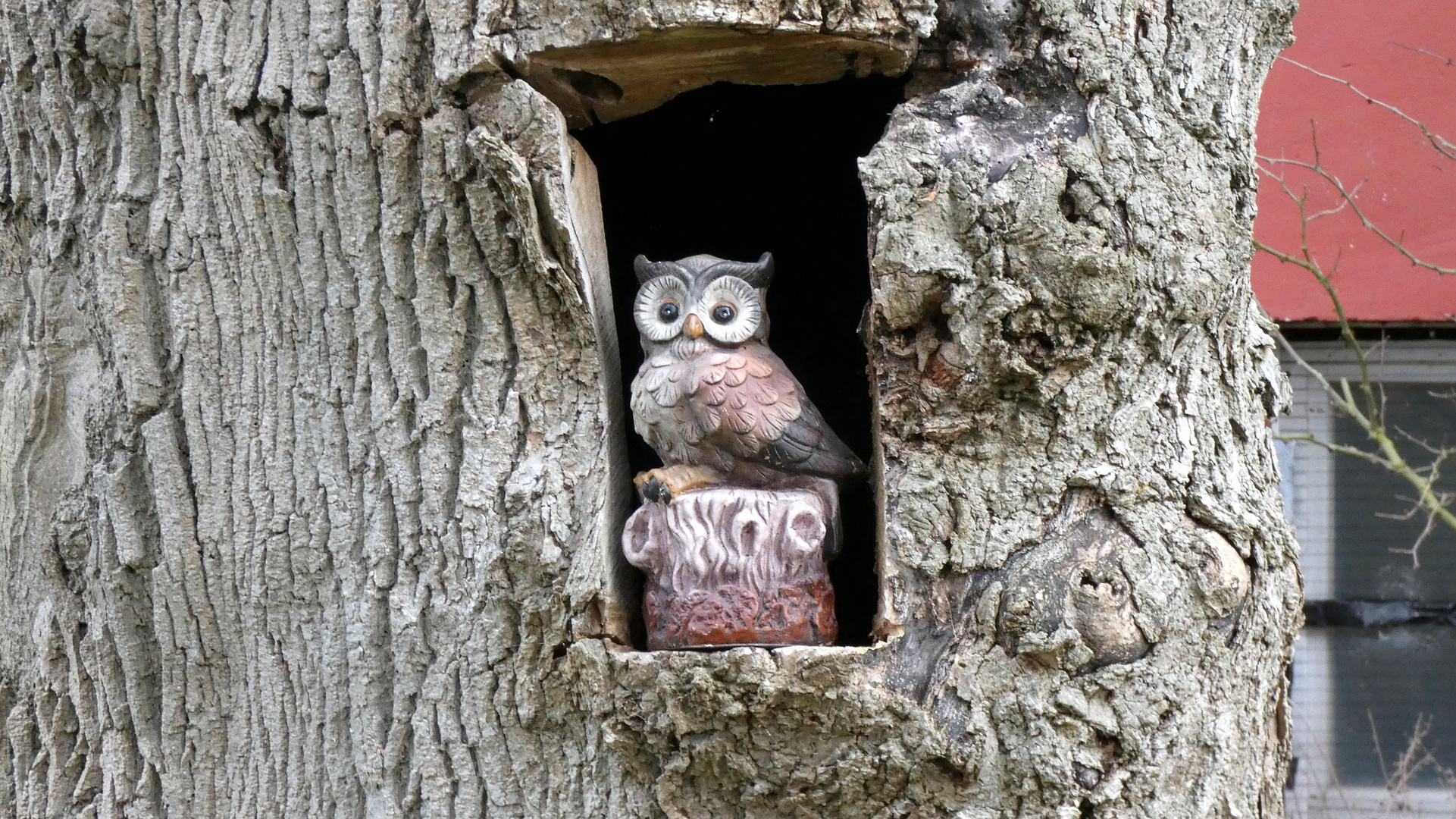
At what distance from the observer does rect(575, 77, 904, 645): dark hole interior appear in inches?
102

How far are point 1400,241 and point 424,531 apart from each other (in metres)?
3.14

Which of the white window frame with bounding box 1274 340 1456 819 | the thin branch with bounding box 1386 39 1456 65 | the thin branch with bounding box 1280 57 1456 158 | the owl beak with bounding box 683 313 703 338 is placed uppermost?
the thin branch with bounding box 1386 39 1456 65

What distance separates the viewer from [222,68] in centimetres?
175

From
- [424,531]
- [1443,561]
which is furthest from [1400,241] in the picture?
[424,531]

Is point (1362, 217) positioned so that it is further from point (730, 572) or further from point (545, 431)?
point (545, 431)

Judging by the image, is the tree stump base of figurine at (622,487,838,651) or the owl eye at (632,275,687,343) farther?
the owl eye at (632,275,687,343)

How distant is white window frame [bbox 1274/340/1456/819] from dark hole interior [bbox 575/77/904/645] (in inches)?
76.9

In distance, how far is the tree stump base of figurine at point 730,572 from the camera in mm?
1758

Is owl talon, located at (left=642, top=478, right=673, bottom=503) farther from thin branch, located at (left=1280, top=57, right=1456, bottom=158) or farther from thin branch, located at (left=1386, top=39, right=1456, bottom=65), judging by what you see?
thin branch, located at (left=1386, top=39, right=1456, bottom=65)

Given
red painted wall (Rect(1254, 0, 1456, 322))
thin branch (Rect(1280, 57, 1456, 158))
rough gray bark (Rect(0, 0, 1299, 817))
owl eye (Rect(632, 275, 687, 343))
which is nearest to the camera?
rough gray bark (Rect(0, 0, 1299, 817))

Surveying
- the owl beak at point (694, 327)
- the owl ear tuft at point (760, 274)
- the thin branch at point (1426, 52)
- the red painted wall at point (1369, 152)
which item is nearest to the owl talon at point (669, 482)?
the owl beak at point (694, 327)

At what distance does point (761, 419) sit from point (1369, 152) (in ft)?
9.00

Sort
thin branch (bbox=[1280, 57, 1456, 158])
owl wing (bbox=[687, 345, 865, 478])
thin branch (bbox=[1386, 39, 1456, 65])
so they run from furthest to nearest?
thin branch (bbox=[1386, 39, 1456, 65]) → thin branch (bbox=[1280, 57, 1456, 158]) → owl wing (bbox=[687, 345, 865, 478])

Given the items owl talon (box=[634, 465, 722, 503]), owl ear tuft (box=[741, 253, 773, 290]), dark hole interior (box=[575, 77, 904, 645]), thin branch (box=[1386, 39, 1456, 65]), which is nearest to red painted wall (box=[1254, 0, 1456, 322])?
thin branch (box=[1386, 39, 1456, 65])
